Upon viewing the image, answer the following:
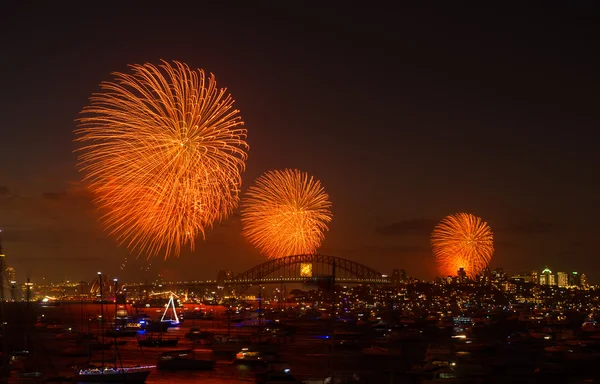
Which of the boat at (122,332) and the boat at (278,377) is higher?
the boat at (122,332)

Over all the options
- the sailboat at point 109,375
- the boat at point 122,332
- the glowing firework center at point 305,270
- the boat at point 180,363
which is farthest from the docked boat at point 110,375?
the glowing firework center at point 305,270

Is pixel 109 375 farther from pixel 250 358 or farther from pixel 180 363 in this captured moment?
pixel 250 358

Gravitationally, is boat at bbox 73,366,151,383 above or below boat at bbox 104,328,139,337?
below

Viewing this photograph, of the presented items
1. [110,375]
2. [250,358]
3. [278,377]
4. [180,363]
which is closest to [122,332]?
[250,358]

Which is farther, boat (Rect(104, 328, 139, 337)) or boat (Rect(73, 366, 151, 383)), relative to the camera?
boat (Rect(104, 328, 139, 337))

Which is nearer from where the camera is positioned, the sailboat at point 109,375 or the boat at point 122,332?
the sailboat at point 109,375

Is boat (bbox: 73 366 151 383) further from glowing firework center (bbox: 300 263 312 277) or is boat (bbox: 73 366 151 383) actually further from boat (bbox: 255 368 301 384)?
glowing firework center (bbox: 300 263 312 277)

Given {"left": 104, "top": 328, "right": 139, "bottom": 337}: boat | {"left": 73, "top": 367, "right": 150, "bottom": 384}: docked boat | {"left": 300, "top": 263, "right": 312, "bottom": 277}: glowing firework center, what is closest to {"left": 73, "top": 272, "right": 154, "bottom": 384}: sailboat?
{"left": 73, "top": 367, "right": 150, "bottom": 384}: docked boat

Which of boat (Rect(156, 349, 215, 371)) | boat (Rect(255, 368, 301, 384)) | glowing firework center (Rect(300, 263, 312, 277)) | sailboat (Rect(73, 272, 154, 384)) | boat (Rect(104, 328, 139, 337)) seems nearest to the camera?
boat (Rect(255, 368, 301, 384))

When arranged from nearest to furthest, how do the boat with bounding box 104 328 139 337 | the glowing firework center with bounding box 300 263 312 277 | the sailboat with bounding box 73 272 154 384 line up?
the sailboat with bounding box 73 272 154 384 < the boat with bounding box 104 328 139 337 < the glowing firework center with bounding box 300 263 312 277

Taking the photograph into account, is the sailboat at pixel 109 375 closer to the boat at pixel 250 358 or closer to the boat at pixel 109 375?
the boat at pixel 109 375

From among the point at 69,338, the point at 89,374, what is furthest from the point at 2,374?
the point at 69,338
